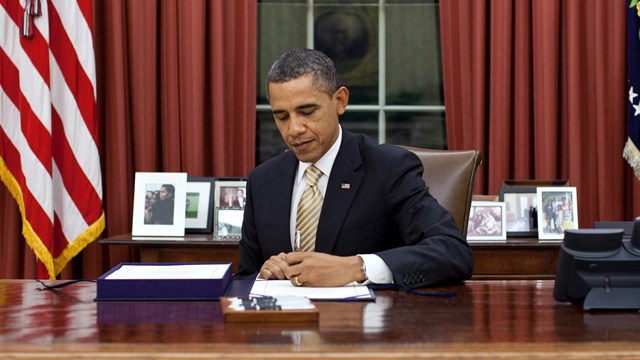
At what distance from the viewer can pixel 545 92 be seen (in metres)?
4.28

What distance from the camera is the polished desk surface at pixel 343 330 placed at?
4.57ft

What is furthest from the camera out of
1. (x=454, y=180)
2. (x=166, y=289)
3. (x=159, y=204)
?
(x=159, y=204)

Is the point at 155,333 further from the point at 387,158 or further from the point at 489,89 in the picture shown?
the point at 489,89

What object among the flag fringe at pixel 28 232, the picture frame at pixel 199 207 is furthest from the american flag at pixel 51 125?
the picture frame at pixel 199 207

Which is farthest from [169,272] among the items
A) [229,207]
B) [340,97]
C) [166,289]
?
[229,207]

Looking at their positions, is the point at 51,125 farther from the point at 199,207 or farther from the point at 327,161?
the point at 327,161

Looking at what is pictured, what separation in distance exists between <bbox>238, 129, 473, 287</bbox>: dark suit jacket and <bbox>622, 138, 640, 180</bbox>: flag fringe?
1945 millimetres

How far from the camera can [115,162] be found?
4.32 metres

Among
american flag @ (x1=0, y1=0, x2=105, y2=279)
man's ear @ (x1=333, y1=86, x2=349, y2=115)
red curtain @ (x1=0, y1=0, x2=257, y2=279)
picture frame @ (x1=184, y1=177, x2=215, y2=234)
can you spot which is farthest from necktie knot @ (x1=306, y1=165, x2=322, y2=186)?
american flag @ (x1=0, y1=0, x2=105, y2=279)

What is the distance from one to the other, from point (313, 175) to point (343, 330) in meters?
1.11

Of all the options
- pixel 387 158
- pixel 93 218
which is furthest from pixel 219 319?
pixel 93 218

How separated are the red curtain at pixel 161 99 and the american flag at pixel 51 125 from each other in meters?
0.18

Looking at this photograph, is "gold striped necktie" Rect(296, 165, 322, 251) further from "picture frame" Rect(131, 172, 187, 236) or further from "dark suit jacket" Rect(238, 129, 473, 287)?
"picture frame" Rect(131, 172, 187, 236)

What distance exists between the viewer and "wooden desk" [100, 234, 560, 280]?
Result: 3594 millimetres
